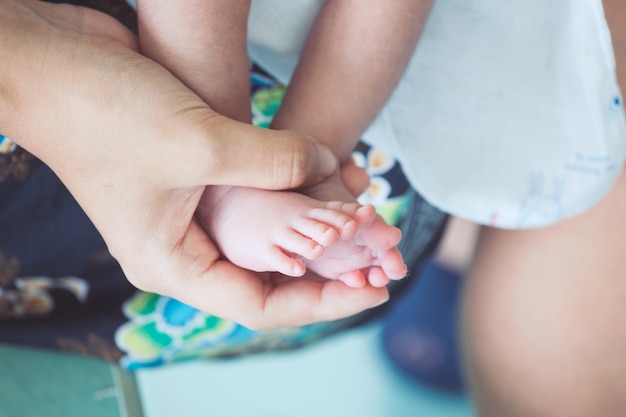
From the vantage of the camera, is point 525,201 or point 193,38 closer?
point 193,38

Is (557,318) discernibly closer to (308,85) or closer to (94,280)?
(308,85)

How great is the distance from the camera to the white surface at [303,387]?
4.23 feet

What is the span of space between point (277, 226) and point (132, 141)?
0.11 meters

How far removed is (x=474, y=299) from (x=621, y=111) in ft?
0.93

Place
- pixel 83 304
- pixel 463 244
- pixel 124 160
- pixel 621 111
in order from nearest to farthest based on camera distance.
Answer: pixel 124 160 → pixel 621 111 → pixel 83 304 → pixel 463 244

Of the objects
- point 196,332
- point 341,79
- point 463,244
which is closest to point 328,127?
point 341,79

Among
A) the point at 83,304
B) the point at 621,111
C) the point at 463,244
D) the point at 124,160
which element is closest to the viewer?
the point at 124,160

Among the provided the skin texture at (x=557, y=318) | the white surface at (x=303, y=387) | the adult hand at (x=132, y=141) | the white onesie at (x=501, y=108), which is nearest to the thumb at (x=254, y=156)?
the adult hand at (x=132, y=141)

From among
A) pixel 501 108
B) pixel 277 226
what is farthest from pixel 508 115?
pixel 277 226

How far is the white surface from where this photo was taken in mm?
1288

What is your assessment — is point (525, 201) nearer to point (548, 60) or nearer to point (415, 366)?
point (548, 60)

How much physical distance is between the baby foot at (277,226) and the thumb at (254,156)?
2 cm

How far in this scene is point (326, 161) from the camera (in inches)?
19.8

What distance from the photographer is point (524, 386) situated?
2.39ft
